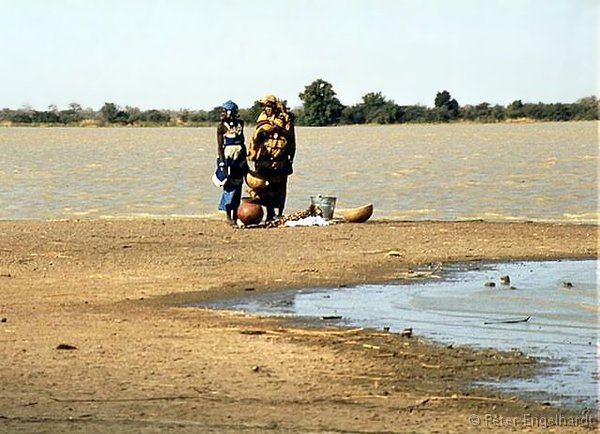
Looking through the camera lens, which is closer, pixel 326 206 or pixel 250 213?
pixel 250 213

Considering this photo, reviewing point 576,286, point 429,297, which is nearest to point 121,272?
point 429,297

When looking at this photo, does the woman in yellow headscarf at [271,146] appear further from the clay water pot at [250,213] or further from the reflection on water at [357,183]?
the reflection on water at [357,183]

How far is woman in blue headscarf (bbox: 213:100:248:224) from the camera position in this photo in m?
20.0

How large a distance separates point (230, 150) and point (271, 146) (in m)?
0.60

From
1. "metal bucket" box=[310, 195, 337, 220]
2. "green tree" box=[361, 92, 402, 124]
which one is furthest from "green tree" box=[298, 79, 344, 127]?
"metal bucket" box=[310, 195, 337, 220]

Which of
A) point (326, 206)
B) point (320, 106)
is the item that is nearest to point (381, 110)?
point (320, 106)

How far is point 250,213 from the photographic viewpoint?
20.2 meters

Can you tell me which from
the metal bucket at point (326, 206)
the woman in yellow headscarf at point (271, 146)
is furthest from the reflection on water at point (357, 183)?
the woman in yellow headscarf at point (271, 146)

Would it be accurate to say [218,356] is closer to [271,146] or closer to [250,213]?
[250,213]

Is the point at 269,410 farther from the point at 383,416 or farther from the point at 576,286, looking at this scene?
the point at 576,286

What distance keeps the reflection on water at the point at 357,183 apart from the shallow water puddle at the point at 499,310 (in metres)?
10.6

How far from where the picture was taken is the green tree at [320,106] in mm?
102062

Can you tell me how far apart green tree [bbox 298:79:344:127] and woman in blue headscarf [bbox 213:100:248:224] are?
7982 cm

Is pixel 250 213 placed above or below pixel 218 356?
below
